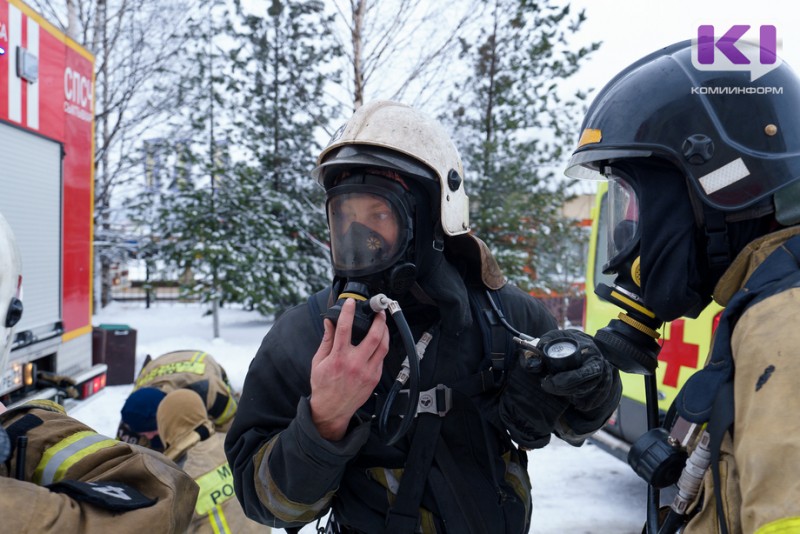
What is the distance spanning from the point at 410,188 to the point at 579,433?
92 centimetres

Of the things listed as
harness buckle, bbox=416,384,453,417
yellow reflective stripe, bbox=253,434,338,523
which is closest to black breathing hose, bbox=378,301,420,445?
harness buckle, bbox=416,384,453,417

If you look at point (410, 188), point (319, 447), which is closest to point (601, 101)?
point (410, 188)

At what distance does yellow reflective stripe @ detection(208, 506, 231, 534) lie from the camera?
2639mm

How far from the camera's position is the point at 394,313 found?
1556 millimetres

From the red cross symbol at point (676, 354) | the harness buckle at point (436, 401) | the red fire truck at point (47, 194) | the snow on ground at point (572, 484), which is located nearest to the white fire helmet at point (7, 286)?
the harness buckle at point (436, 401)

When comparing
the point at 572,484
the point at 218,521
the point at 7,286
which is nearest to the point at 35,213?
the point at 218,521

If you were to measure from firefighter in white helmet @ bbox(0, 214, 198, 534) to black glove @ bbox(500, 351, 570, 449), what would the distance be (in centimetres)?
85

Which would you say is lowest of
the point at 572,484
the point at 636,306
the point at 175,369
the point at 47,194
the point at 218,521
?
the point at 572,484

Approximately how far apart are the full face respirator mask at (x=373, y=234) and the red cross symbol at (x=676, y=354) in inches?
103

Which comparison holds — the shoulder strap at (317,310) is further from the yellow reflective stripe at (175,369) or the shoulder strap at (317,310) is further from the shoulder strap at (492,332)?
the yellow reflective stripe at (175,369)

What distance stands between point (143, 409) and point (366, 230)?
2.18 meters

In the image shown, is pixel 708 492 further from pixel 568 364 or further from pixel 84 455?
pixel 84 455

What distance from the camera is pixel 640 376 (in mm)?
4113

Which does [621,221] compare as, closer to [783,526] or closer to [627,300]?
[627,300]
